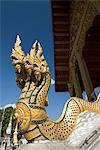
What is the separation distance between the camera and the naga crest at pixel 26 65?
221 cm

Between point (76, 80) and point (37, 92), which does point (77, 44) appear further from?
point (37, 92)

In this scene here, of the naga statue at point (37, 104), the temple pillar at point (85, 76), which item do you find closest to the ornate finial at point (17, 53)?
the naga statue at point (37, 104)

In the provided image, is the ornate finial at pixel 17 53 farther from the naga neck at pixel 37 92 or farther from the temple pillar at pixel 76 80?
the temple pillar at pixel 76 80

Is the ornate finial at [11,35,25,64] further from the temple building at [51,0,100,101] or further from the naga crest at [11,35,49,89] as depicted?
the temple building at [51,0,100,101]

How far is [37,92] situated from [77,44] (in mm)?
6230

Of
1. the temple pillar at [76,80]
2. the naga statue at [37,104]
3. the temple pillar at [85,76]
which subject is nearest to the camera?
the naga statue at [37,104]

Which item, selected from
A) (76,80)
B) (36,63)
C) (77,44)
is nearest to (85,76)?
(77,44)

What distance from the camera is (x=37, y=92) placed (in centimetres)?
219

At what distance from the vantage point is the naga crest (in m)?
2.21

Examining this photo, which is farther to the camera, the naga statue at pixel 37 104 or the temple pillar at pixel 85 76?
the temple pillar at pixel 85 76

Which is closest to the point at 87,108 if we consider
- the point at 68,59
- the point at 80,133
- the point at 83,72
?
the point at 80,133

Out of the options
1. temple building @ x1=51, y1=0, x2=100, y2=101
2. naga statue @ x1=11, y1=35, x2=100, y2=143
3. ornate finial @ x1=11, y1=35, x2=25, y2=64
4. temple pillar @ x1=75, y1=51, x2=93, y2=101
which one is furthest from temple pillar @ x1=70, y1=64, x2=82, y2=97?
ornate finial @ x1=11, y1=35, x2=25, y2=64

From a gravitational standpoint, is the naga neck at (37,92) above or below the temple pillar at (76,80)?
below

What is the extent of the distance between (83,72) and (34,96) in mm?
5926
